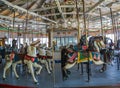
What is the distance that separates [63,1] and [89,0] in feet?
4.24

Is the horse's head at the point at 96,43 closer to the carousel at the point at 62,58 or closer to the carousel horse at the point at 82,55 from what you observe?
the carousel at the point at 62,58

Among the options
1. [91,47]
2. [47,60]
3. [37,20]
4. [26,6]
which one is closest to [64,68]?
[91,47]

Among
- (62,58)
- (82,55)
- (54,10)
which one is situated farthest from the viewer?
(54,10)

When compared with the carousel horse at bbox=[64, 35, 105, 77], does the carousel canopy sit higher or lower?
higher

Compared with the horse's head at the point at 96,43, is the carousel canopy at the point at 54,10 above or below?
above

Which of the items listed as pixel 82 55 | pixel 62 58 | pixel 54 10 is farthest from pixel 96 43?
pixel 54 10

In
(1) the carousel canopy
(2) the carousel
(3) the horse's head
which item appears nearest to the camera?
(2) the carousel

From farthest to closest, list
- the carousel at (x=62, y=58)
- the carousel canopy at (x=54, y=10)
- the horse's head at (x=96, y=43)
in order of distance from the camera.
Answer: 1. the carousel canopy at (x=54, y=10)
2. the horse's head at (x=96, y=43)
3. the carousel at (x=62, y=58)

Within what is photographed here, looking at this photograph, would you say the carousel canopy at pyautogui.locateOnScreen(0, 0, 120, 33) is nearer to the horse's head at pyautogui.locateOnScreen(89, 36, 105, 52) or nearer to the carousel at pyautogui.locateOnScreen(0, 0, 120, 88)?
the carousel at pyautogui.locateOnScreen(0, 0, 120, 88)

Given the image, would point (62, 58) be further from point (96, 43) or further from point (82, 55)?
point (96, 43)

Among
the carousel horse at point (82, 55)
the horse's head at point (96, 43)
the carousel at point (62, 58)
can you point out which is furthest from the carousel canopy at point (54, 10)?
the carousel horse at point (82, 55)

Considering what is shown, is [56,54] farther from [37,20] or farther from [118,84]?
[118,84]

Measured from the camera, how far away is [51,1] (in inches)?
399

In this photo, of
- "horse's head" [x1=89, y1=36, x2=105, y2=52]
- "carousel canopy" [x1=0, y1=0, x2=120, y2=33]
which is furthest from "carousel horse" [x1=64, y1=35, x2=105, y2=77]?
"carousel canopy" [x1=0, y1=0, x2=120, y2=33]
